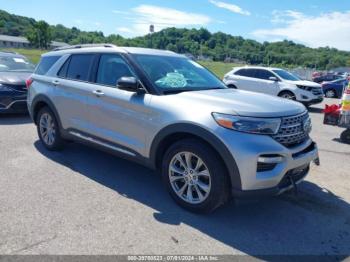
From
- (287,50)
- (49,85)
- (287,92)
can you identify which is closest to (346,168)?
(49,85)

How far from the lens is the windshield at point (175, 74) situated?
4.36 meters

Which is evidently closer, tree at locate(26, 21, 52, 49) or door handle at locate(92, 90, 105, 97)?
door handle at locate(92, 90, 105, 97)

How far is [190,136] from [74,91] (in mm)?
2209

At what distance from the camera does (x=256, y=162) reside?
3385 mm

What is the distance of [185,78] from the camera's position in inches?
184

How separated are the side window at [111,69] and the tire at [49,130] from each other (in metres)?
1.35

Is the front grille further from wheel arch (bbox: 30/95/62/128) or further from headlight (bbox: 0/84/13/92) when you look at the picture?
headlight (bbox: 0/84/13/92)

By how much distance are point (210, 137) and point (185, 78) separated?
1.38m

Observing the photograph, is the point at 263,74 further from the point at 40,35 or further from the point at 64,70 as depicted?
the point at 40,35

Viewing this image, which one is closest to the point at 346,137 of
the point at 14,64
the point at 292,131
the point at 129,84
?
the point at 292,131

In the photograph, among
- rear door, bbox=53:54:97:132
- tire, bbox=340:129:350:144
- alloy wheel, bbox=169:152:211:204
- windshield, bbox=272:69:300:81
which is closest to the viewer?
alloy wheel, bbox=169:152:211:204

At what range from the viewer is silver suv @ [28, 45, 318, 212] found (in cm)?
348

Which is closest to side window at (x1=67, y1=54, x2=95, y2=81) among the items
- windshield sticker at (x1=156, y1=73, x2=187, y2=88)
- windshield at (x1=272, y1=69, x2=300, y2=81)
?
windshield sticker at (x1=156, y1=73, x2=187, y2=88)

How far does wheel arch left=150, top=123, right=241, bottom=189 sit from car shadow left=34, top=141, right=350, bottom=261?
37 centimetres
